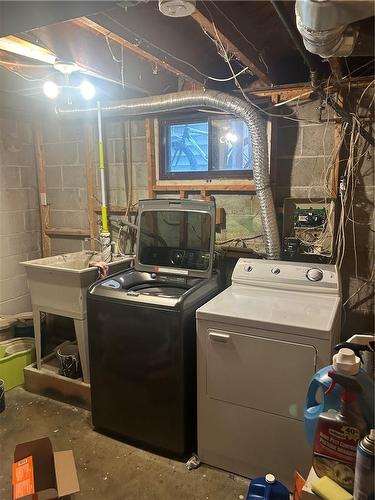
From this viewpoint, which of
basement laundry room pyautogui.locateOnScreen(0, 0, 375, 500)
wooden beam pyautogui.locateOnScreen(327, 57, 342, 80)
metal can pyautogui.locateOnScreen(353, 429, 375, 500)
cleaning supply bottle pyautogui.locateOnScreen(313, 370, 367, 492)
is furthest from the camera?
wooden beam pyautogui.locateOnScreen(327, 57, 342, 80)

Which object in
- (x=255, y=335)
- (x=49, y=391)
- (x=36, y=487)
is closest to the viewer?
(x=36, y=487)

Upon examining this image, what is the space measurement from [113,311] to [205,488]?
39.5 inches

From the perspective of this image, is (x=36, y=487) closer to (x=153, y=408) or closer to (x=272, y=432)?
(x=153, y=408)

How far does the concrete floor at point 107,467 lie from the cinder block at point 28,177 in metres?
1.88

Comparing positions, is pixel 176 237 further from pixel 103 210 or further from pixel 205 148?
pixel 103 210

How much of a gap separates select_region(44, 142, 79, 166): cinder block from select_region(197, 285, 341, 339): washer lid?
1922 mm

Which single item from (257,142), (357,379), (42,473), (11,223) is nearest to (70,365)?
(42,473)

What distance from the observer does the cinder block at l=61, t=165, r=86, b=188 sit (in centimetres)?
321

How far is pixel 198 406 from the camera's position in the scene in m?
1.95

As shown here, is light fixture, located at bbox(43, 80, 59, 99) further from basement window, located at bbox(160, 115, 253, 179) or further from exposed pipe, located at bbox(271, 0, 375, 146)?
exposed pipe, located at bbox(271, 0, 375, 146)

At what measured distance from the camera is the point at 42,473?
5.51 ft

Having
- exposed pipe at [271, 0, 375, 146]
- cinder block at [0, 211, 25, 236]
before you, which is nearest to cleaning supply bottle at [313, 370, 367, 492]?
exposed pipe at [271, 0, 375, 146]

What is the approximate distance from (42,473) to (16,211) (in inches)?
88.0

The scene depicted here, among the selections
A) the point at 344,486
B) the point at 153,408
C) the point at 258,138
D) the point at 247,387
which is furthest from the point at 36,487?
the point at 258,138
